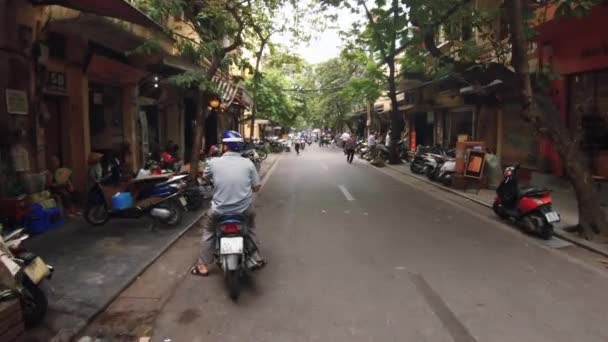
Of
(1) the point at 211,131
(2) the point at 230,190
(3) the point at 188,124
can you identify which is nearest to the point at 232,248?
(2) the point at 230,190

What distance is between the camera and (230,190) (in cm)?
543

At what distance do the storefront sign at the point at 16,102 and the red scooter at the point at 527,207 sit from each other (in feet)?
28.1

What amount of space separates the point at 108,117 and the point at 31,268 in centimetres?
887

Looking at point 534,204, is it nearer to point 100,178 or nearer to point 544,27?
point 544,27

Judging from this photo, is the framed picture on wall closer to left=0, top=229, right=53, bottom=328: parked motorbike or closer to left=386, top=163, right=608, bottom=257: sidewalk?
left=386, top=163, right=608, bottom=257: sidewalk

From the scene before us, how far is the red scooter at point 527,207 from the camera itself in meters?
7.79

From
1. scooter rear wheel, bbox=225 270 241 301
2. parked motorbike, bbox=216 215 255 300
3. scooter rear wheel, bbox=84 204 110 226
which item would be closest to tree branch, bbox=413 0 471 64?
parked motorbike, bbox=216 215 255 300

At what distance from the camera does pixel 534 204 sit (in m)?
7.99

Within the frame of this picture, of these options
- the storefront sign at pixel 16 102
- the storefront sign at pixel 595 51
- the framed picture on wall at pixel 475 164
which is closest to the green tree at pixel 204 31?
the storefront sign at pixel 16 102

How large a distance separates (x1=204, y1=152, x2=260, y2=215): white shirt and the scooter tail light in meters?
0.24

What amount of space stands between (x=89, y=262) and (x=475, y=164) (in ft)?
34.5

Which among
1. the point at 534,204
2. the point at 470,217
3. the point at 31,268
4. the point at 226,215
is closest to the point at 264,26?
the point at 470,217

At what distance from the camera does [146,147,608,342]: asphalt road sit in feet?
13.8

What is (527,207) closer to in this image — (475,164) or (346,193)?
(475,164)
